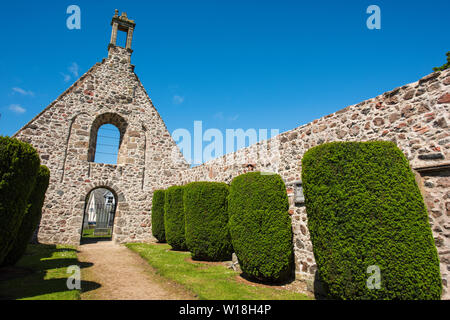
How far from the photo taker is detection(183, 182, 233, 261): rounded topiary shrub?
26.8ft

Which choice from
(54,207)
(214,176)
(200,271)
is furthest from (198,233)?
(54,207)

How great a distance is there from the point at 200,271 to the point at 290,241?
2690mm

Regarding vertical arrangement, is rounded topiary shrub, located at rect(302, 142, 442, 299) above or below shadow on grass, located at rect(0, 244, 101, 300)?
above

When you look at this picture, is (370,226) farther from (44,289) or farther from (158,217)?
(158,217)

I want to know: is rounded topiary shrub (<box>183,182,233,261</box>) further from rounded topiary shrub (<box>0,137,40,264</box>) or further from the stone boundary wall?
rounded topiary shrub (<box>0,137,40,264</box>)

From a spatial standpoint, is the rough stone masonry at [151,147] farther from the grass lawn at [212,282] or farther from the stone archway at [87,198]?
the grass lawn at [212,282]

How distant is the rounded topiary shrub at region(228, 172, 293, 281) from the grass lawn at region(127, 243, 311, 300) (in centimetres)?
45

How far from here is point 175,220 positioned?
34.7ft

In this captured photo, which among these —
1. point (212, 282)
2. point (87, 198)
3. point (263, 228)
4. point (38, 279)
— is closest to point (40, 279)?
point (38, 279)

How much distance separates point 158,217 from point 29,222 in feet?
21.2

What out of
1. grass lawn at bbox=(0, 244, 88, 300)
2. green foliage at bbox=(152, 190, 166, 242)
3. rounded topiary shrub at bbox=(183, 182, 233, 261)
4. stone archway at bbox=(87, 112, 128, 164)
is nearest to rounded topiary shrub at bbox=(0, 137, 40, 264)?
grass lawn at bbox=(0, 244, 88, 300)

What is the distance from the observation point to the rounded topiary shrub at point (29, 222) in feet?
21.1

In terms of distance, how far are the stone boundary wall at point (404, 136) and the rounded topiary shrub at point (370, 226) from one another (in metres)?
0.52
